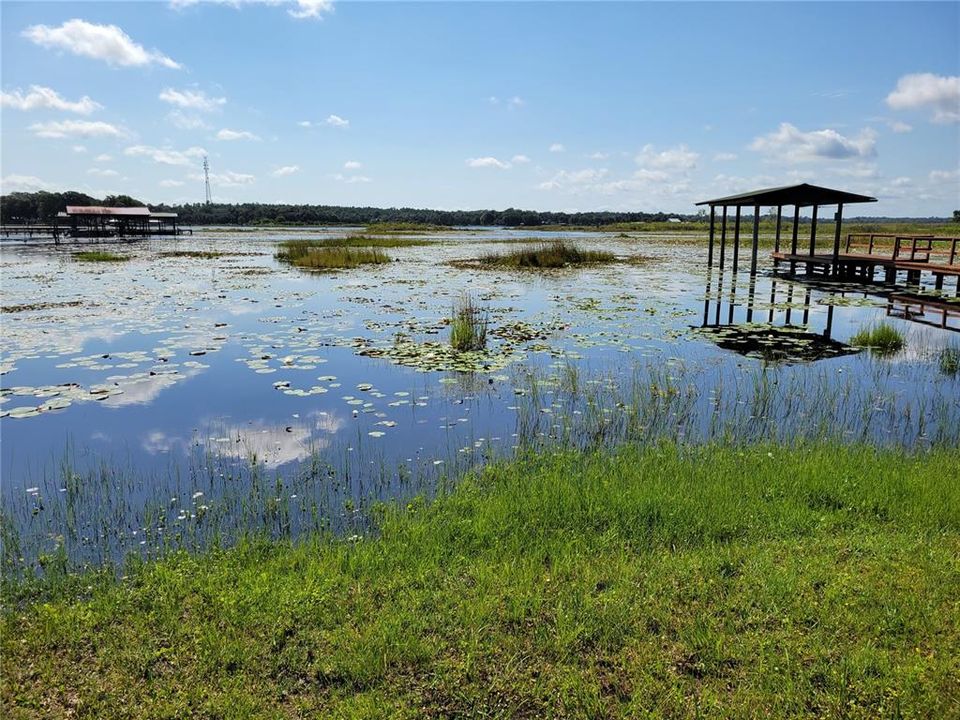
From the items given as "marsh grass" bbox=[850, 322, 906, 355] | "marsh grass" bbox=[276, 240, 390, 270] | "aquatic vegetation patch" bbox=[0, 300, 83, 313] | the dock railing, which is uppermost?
the dock railing

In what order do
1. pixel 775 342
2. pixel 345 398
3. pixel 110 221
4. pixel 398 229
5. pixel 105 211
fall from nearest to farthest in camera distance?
pixel 345 398, pixel 775 342, pixel 105 211, pixel 110 221, pixel 398 229

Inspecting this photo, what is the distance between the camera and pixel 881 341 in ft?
36.5

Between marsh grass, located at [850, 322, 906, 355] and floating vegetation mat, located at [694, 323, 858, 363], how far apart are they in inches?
11.7

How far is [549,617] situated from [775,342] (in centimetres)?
985

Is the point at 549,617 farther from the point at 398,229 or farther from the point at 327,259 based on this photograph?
the point at 398,229

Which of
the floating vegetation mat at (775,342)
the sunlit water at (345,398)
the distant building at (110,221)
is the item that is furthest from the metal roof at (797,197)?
the distant building at (110,221)

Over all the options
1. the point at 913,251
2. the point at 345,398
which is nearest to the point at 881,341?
the point at 345,398

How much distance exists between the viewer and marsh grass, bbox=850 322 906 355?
10773mm

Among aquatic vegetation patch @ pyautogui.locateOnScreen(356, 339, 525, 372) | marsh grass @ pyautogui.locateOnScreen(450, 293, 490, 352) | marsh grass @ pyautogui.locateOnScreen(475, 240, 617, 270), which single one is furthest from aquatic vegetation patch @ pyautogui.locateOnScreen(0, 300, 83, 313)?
marsh grass @ pyautogui.locateOnScreen(475, 240, 617, 270)

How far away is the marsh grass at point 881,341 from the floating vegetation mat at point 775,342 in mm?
296

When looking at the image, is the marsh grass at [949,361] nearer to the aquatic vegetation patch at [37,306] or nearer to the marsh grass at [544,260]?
the marsh grass at [544,260]

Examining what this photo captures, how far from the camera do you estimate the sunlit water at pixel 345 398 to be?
5.30 metres

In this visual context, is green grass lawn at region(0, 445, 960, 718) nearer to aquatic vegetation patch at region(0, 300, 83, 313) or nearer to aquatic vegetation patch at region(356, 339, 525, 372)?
aquatic vegetation patch at region(356, 339, 525, 372)

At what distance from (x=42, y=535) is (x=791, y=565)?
5.29 meters
